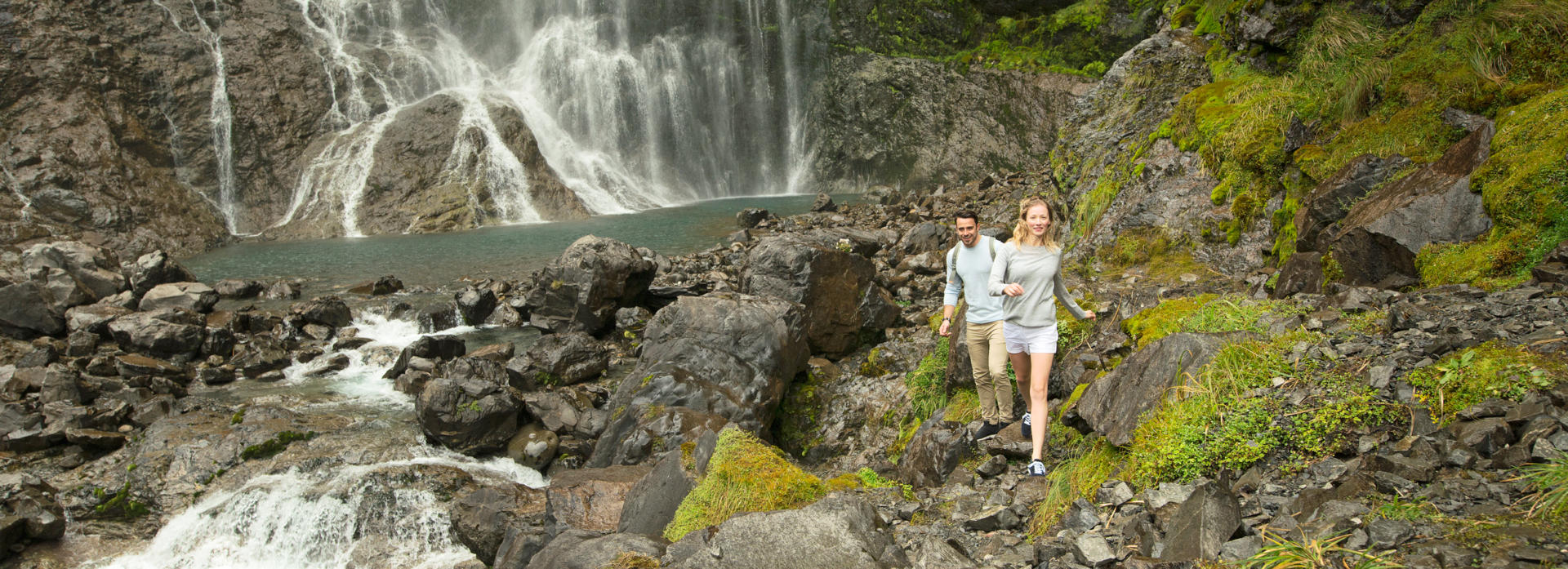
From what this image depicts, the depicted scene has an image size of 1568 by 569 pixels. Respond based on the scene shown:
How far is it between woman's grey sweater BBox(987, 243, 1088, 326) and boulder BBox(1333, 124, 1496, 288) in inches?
84.3

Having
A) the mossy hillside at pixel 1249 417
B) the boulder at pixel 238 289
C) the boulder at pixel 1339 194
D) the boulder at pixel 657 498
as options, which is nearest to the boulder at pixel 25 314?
the boulder at pixel 238 289

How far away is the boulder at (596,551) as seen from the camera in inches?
199

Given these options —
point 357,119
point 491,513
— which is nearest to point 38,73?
point 357,119

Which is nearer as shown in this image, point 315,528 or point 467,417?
point 315,528

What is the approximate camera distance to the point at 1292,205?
24.2 ft

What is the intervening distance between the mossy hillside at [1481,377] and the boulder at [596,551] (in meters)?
4.43

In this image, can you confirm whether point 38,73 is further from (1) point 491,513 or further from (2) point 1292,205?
(2) point 1292,205

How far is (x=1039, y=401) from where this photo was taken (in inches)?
216

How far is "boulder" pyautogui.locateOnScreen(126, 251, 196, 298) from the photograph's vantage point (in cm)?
1762

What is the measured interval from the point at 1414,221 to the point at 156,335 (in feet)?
58.6

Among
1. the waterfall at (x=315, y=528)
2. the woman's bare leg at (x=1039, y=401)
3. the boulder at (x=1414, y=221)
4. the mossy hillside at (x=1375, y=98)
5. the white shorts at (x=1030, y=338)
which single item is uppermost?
the mossy hillside at (x=1375, y=98)

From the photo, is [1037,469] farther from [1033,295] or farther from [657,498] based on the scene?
[657,498]

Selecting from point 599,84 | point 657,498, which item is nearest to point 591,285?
point 657,498

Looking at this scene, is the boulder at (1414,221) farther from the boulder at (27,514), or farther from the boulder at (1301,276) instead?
the boulder at (27,514)
